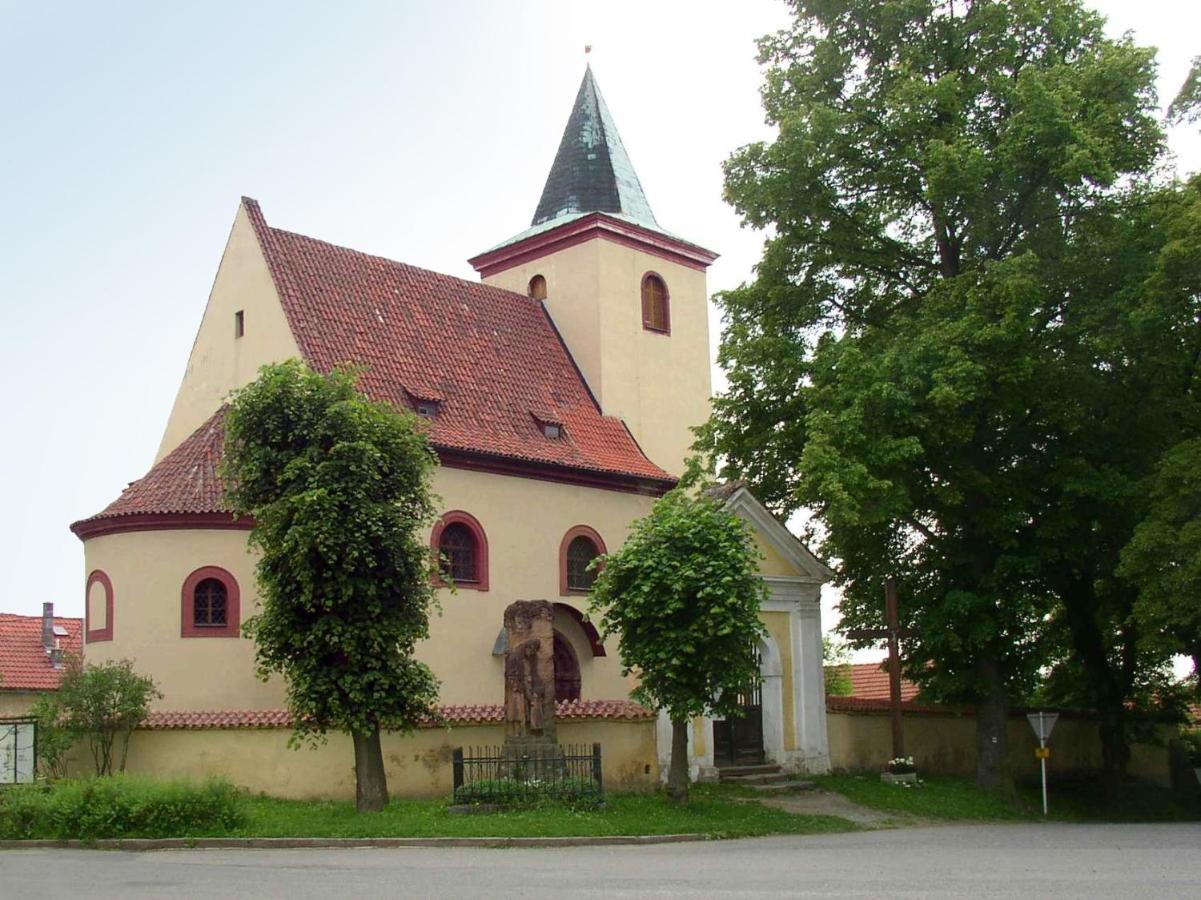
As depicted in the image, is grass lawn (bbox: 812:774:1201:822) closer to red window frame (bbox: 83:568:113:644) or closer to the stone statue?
the stone statue

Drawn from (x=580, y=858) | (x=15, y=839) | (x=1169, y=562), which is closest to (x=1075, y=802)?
(x=1169, y=562)

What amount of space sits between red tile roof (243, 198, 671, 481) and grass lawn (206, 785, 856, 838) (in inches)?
350

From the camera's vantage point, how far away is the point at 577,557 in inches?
1202

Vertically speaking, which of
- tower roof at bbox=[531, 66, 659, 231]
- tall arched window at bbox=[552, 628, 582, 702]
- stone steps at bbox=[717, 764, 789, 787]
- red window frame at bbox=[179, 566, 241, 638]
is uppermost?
tower roof at bbox=[531, 66, 659, 231]

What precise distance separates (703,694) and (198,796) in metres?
7.41

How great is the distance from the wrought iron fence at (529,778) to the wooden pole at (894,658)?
319 inches

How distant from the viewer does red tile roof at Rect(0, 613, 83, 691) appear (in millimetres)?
41438

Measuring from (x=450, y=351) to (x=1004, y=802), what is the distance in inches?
575

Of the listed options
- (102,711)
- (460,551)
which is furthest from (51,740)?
(460,551)

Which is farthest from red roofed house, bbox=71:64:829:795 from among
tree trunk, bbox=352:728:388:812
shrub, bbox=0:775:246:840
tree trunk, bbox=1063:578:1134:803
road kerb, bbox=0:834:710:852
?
tree trunk, bbox=1063:578:1134:803

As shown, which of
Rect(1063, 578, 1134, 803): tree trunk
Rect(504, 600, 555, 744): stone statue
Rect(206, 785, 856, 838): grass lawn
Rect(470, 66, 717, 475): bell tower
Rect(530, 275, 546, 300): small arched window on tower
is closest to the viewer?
Rect(206, 785, 856, 838): grass lawn

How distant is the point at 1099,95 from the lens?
1008 inches

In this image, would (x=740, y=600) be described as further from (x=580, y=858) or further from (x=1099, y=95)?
(x=1099, y=95)

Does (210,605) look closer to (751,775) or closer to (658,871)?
(751,775)
